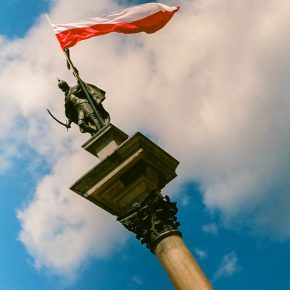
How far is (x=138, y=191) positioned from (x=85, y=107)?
3.45m

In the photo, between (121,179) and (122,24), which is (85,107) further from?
(122,24)

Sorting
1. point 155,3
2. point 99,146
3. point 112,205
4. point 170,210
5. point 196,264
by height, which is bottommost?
point 196,264

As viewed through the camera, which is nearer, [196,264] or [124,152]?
→ [196,264]

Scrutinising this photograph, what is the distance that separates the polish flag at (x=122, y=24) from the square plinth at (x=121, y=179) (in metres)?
6.16

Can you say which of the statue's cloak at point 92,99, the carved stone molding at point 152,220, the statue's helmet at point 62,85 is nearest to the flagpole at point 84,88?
the statue's cloak at point 92,99

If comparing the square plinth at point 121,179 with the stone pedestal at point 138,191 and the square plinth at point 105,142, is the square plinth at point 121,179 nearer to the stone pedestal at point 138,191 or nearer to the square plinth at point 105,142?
the stone pedestal at point 138,191

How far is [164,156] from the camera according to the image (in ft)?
34.9

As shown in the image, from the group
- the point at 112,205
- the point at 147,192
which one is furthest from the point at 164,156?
the point at 112,205

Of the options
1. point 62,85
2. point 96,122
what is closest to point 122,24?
point 62,85

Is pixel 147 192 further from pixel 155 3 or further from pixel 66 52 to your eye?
pixel 155 3

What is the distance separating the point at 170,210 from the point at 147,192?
66 cm

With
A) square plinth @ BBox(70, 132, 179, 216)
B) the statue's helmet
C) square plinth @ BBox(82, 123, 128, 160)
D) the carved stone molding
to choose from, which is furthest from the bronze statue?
the carved stone molding

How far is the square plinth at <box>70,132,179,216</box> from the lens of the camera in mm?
9969

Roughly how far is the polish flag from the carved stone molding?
7.11 meters
